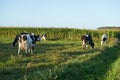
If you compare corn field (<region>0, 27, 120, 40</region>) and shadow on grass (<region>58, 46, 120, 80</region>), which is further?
corn field (<region>0, 27, 120, 40</region>)

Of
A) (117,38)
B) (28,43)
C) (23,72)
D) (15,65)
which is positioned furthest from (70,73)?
(117,38)

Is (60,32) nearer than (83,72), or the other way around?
(83,72)

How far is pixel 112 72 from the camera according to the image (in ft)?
52.2

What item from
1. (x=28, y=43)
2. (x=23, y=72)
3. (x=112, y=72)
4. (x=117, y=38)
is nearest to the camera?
(x=23, y=72)

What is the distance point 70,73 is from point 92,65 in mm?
3661

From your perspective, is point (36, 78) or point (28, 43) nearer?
point (36, 78)

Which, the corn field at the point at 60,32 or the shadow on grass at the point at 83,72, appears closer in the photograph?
the shadow on grass at the point at 83,72

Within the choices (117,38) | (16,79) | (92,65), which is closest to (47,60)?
(92,65)

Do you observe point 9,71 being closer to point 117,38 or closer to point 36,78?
point 36,78

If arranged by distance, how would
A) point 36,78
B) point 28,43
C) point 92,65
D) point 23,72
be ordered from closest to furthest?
point 36,78 < point 23,72 < point 92,65 < point 28,43

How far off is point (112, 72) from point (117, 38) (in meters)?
35.7

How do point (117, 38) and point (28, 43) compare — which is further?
point (117, 38)

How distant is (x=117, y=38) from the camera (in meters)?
51.0

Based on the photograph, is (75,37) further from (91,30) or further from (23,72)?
(23,72)
